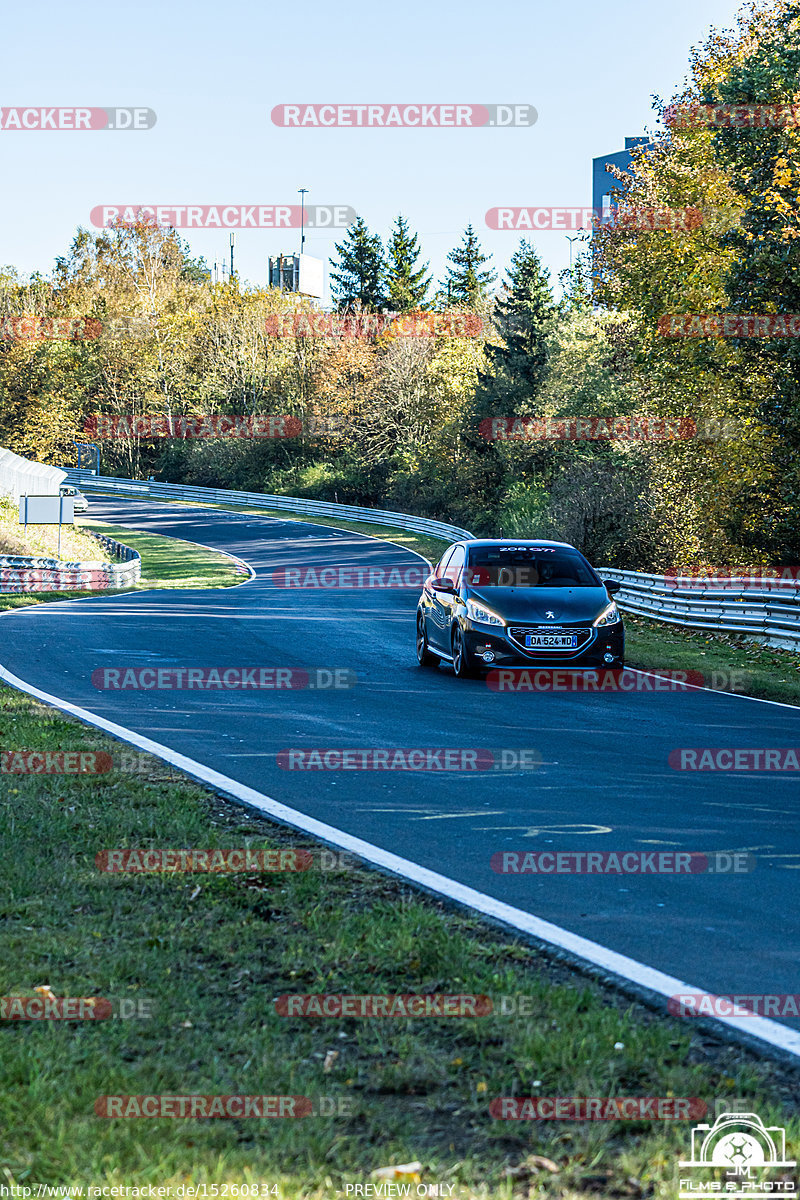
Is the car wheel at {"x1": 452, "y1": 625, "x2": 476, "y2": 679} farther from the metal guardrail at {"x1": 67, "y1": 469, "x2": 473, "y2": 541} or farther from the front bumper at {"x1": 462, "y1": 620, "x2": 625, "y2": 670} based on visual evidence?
Answer: the metal guardrail at {"x1": 67, "y1": 469, "x2": 473, "y2": 541}

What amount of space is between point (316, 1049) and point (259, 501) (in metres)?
64.7

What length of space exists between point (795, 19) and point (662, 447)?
487 inches

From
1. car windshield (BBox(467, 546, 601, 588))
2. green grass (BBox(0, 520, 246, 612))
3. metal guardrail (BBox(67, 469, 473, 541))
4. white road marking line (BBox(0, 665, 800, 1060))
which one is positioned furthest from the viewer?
metal guardrail (BBox(67, 469, 473, 541))

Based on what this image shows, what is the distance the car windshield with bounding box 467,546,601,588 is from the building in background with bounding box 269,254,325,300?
286 feet

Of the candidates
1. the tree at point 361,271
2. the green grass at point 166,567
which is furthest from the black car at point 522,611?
the tree at point 361,271

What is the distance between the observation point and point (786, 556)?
1136 inches

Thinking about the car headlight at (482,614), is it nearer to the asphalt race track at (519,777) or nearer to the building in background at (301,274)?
the asphalt race track at (519,777)

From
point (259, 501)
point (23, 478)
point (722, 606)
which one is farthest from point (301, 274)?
point (722, 606)

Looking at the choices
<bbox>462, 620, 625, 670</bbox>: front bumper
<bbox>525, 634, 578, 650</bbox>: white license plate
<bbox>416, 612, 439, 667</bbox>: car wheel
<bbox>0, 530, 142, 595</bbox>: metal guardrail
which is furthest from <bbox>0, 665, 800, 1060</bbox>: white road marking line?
<bbox>0, 530, 142, 595</bbox>: metal guardrail

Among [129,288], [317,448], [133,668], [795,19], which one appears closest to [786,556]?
[795,19]

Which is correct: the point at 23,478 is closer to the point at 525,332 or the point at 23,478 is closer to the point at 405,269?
the point at 525,332

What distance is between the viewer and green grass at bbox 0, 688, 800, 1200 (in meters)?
3.20

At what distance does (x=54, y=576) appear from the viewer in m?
31.7

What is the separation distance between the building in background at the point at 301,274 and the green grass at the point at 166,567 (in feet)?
155
